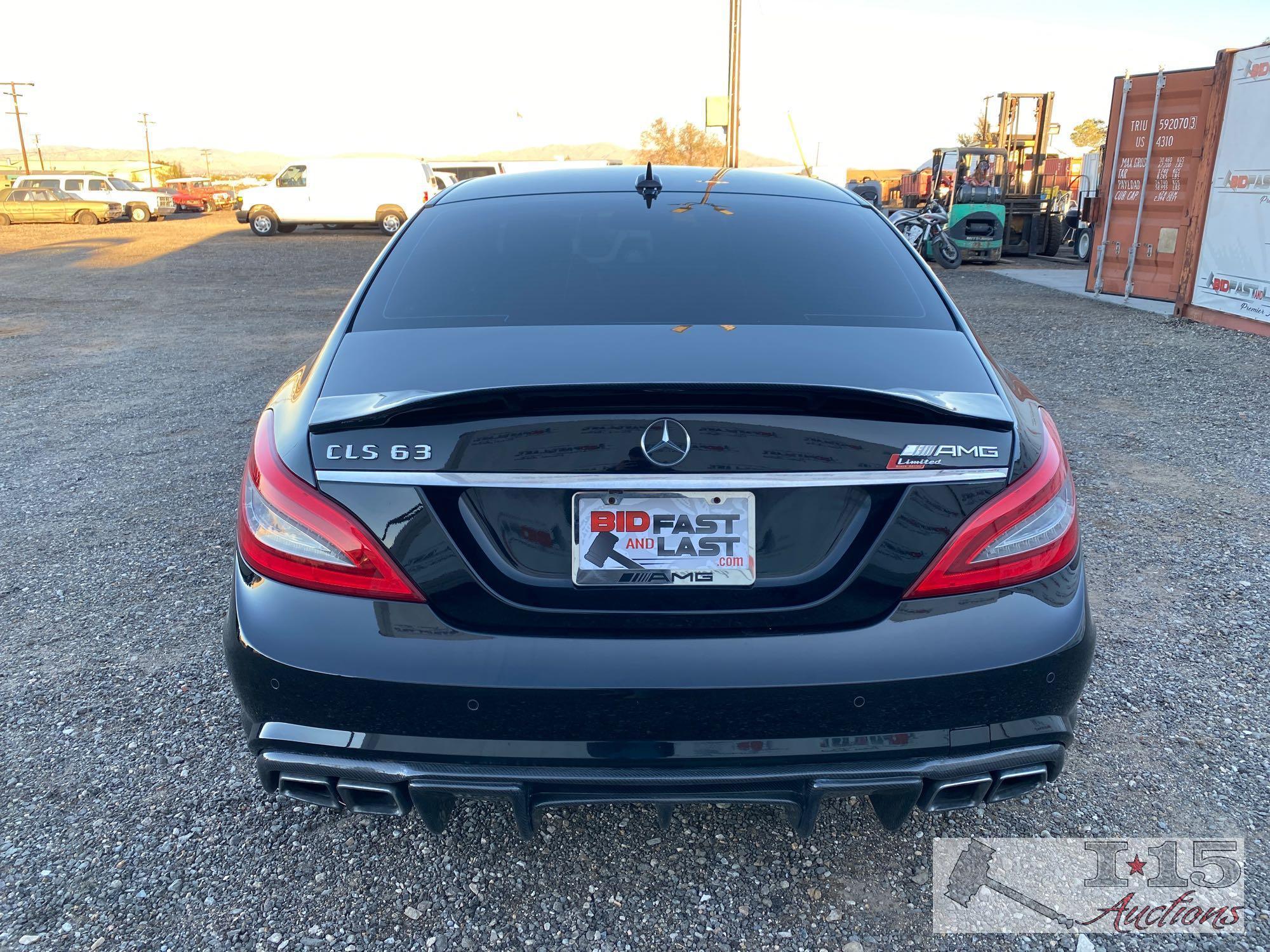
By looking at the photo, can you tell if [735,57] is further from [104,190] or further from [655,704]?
[104,190]

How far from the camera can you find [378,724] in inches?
69.1

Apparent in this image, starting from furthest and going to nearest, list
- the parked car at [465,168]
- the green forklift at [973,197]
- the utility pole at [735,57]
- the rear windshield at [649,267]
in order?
1. the parked car at [465,168]
2. the utility pole at [735,57]
3. the green forklift at [973,197]
4. the rear windshield at [649,267]

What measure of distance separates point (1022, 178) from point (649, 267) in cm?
2255

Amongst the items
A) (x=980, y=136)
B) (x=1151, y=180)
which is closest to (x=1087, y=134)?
(x=980, y=136)

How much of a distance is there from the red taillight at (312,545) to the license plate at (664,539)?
34 centimetres

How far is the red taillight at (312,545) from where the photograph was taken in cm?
173

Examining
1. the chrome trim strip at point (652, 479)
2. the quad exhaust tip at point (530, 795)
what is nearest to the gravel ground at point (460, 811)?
the quad exhaust tip at point (530, 795)

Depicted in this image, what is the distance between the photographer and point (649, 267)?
2445mm

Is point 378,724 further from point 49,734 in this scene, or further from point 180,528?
point 180,528

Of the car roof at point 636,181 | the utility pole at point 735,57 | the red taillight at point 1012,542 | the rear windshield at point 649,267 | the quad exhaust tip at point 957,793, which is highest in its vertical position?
the utility pole at point 735,57

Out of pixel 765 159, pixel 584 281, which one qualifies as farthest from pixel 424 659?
pixel 765 159

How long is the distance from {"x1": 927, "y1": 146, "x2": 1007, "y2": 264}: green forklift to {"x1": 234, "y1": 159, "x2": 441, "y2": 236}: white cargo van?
15056 mm

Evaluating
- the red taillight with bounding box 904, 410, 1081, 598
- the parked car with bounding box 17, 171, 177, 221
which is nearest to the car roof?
the red taillight with bounding box 904, 410, 1081, 598

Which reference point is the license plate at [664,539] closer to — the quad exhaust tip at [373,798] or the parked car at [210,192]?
the quad exhaust tip at [373,798]
